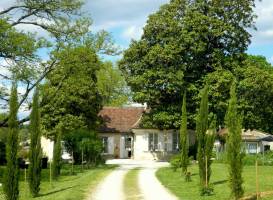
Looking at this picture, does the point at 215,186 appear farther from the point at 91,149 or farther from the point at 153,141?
the point at 153,141

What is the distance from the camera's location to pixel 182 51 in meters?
47.5

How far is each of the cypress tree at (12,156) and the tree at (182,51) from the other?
2793 cm

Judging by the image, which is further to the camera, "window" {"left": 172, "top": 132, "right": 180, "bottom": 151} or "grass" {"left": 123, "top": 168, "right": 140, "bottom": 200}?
"window" {"left": 172, "top": 132, "right": 180, "bottom": 151}

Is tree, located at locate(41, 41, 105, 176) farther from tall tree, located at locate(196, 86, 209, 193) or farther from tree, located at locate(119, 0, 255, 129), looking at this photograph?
tall tree, located at locate(196, 86, 209, 193)

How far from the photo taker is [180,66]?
47.6 metres

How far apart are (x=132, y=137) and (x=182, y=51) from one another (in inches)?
620

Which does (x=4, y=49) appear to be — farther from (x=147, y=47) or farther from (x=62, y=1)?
(x=147, y=47)

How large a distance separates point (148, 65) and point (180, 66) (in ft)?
9.90

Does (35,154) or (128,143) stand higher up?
(128,143)

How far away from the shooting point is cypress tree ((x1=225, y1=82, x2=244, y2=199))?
17984 mm

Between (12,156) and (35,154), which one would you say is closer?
(12,156)

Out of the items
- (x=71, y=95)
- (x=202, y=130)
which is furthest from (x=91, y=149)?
(x=202, y=130)

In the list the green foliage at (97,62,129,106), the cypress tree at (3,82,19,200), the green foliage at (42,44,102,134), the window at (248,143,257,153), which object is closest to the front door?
the green foliage at (42,44,102,134)

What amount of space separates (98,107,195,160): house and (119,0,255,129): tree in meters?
4.72
